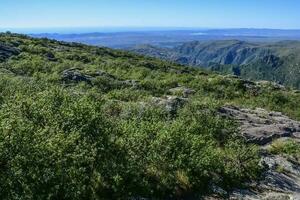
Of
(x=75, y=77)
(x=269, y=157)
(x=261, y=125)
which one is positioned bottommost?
(x=269, y=157)

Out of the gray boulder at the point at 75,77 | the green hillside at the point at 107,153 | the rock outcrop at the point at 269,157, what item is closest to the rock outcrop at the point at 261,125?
the rock outcrop at the point at 269,157

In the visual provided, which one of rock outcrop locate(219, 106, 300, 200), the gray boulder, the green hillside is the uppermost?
the green hillside

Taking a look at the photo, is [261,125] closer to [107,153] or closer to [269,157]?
[269,157]

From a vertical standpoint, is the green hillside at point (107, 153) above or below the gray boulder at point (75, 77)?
above

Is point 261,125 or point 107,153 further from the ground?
point 107,153

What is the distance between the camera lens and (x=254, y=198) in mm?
17641

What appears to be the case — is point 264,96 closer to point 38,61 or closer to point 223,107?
point 223,107

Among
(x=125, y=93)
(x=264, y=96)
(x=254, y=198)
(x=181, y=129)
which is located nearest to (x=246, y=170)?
(x=254, y=198)

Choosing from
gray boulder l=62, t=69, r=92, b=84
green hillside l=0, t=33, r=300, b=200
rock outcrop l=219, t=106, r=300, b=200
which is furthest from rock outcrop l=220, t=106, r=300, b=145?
gray boulder l=62, t=69, r=92, b=84

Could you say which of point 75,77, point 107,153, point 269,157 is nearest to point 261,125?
point 269,157

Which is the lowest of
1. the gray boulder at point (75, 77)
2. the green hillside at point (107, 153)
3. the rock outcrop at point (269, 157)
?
the rock outcrop at point (269, 157)

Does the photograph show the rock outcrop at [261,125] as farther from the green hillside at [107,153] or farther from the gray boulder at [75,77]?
the gray boulder at [75,77]

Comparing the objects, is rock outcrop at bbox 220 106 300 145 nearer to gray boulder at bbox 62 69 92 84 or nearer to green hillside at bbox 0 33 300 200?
green hillside at bbox 0 33 300 200

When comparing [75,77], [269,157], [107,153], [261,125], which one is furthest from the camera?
[75,77]
